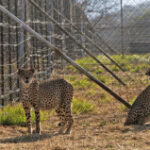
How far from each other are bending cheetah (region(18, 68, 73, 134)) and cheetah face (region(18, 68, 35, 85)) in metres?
0.03

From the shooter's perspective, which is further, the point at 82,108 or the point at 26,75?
the point at 82,108

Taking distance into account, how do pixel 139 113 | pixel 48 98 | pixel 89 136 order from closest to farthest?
pixel 89 136
pixel 48 98
pixel 139 113

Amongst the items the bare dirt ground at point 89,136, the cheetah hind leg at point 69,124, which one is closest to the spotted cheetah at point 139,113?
the bare dirt ground at point 89,136

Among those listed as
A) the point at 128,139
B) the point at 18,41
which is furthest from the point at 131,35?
the point at 128,139

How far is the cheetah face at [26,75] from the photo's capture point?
14.6 feet

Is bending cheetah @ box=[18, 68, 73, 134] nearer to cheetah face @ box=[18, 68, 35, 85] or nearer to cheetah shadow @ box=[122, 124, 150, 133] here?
cheetah face @ box=[18, 68, 35, 85]

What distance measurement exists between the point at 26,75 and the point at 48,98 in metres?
0.61

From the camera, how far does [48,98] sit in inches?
193

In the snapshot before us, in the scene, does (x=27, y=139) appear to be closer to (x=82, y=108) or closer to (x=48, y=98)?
(x=48, y=98)

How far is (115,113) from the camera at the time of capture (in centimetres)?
605

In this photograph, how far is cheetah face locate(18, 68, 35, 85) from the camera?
4.46 m

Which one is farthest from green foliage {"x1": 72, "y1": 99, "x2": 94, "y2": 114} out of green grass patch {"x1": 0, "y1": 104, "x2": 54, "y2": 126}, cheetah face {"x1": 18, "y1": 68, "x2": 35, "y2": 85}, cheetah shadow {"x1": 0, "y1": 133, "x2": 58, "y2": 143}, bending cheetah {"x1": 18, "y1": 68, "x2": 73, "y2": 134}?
cheetah face {"x1": 18, "y1": 68, "x2": 35, "y2": 85}

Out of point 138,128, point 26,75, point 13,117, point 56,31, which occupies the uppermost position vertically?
point 56,31

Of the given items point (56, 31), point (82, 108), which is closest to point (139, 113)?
point (82, 108)
